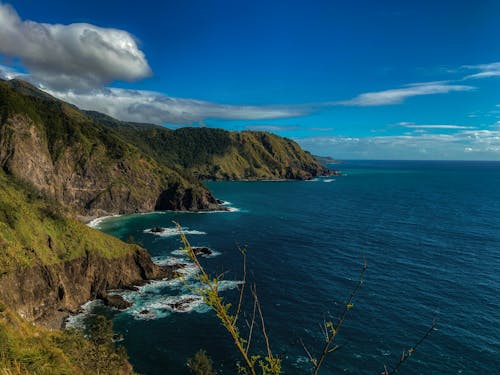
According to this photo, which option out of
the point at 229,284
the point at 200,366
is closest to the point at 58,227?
the point at 229,284

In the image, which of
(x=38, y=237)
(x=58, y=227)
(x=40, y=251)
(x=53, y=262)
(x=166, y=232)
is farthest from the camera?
(x=166, y=232)

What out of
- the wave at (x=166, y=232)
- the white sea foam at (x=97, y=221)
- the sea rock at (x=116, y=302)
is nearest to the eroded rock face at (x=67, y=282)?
the sea rock at (x=116, y=302)

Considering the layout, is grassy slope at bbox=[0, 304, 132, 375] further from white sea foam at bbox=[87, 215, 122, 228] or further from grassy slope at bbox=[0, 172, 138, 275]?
white sea foam at bbox=[87, 215, 122, 228]

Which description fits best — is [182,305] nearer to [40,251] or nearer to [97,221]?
[40,251]

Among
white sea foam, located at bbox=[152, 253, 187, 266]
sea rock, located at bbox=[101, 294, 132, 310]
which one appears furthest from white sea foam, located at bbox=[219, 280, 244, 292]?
sea rock, located at bbox=[101, 294, 132, 310]

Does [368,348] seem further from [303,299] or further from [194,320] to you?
[194,320]

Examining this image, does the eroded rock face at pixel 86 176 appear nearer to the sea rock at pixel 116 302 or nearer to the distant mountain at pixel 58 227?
the distant mountain at pixel 58 227
